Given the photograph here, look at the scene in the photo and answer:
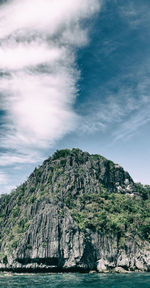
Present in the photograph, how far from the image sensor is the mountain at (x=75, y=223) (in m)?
58.4

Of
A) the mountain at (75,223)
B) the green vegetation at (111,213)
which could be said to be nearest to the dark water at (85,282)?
the mountain at (75,223)

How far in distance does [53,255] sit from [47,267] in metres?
3.43

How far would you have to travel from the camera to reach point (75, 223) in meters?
63.8

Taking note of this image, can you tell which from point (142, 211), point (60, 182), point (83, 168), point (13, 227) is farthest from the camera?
point (83, 168)

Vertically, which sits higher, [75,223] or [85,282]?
[75,223]

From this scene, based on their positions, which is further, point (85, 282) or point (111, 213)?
point (111, 213)

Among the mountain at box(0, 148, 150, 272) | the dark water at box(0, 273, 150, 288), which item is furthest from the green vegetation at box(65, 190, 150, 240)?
the dark water at box(0, 273, 150, 288)

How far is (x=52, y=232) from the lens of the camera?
2453 inches

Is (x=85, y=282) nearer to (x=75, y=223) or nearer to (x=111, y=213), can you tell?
(x=75, y=223)

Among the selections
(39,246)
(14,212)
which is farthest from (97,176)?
(39,246)

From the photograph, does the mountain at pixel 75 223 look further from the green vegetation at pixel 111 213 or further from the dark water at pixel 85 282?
the dark water at pixel 85 282

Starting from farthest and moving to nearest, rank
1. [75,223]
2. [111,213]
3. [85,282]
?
[111,213] → [75,223] → [85,282]

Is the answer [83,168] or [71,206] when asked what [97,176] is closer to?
[83,168]

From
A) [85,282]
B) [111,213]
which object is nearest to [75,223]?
[111,213]
